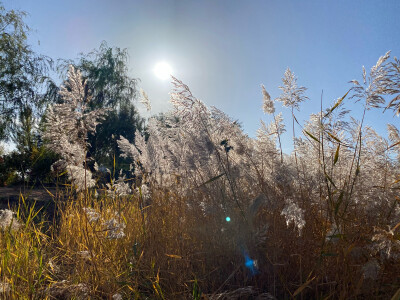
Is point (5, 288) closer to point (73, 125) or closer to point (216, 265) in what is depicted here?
point (73, 125)

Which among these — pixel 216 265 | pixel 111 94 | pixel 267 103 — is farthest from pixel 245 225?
pixel 111 94

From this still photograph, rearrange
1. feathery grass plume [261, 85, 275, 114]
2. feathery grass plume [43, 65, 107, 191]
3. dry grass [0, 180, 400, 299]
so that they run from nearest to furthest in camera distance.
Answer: dry grass [0, 180, 400, 299] < feathery grass plume [43, 65, 107, 191] < feathery grass plume [261, 85, 275, 114]

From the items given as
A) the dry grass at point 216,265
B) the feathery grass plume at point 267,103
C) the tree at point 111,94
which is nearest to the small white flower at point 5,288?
the dry grass at point 216,265

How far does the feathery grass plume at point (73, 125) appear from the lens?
2.07 metres

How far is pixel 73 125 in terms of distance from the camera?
208cm

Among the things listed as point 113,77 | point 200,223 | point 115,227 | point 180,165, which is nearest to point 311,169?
point 200,223

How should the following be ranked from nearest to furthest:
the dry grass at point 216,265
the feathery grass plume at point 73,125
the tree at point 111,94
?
the dry grass at point 216,265
the feathery grass plume at point 73,125
the tree at point 111,94

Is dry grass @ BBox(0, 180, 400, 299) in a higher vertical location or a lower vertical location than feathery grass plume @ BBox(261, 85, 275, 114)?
lower

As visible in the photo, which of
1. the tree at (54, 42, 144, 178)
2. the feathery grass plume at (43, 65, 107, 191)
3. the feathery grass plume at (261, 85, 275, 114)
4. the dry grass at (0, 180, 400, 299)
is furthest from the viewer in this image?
the tree at (54, 42, 144, 178)

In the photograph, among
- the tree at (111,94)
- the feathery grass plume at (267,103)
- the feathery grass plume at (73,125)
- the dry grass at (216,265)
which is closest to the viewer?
the dry grass at (216,265)

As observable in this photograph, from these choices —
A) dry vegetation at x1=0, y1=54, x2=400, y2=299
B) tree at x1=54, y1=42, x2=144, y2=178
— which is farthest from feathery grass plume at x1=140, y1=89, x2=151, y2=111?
tree at x1=54, y1=42, x2=144, y2=178

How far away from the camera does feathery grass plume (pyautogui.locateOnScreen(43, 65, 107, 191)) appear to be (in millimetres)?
2068

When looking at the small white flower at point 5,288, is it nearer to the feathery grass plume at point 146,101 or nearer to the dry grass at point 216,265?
the dry grass at point 216,265

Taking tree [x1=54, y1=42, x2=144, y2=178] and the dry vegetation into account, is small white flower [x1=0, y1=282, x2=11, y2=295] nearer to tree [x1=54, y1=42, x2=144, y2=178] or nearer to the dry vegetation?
the dry vegetation
